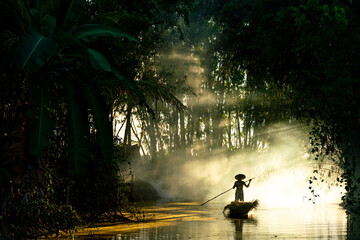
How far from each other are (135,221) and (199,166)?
113 feet

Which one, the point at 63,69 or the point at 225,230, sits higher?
the point at 63,69

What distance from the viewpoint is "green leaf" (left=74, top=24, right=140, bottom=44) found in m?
A: 12.3

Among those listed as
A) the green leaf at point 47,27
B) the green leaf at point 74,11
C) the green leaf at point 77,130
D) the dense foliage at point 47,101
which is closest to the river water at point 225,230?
the dense foliage at point 47,101

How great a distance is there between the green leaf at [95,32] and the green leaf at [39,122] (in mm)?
1658

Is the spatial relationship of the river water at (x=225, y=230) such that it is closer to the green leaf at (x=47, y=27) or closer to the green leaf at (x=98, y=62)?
the green leaf at (x=98, y=62)

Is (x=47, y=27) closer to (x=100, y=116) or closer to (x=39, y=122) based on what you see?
(x=39, y=122)

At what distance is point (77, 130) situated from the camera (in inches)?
440

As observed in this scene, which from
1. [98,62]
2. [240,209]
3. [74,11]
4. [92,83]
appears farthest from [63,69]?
[240,209]

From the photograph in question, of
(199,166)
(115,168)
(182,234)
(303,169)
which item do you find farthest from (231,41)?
(199,166)

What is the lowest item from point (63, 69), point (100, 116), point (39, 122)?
point (39, 122)

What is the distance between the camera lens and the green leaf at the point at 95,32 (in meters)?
12.3

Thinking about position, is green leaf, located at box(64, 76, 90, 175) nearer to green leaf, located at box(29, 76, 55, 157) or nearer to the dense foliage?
the dense foliage

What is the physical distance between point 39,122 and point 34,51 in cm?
157

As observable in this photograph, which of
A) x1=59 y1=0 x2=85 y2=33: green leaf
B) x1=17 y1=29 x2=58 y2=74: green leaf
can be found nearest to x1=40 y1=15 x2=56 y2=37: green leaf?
x1=17 y1=29 x2=58 y2=74: green leaf
